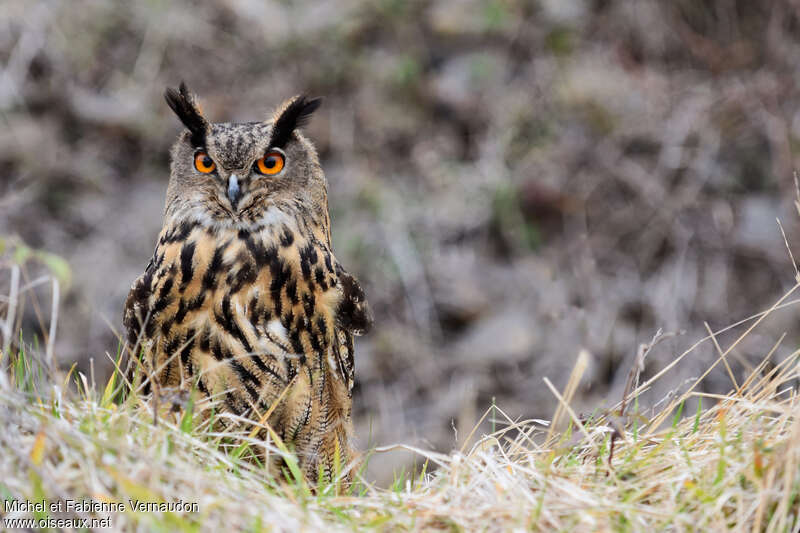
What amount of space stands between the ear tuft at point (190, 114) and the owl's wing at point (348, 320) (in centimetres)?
70

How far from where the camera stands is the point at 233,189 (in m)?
2.78

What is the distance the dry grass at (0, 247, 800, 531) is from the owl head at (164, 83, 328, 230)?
1027 mm

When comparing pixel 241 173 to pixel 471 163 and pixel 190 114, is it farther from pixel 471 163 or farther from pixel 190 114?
pixel 471 163

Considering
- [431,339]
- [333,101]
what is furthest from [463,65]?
[431,339]

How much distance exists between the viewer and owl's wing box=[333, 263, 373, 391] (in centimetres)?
288

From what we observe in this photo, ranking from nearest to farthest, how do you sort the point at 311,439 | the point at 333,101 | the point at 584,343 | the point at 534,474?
the point at 534,474
the point at 311,439
the point at 584,343
the point at 333,101

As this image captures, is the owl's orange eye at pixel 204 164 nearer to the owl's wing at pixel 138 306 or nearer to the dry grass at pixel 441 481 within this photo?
the owl's wing at pixel 138 306

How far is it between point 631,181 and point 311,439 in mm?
3245

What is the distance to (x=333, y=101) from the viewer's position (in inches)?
221

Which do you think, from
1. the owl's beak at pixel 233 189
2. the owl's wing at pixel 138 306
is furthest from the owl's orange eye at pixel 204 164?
the owl's wing at pixel 138 306

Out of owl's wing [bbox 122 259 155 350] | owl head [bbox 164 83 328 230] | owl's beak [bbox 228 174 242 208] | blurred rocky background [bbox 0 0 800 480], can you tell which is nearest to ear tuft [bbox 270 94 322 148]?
owl head [bbox 164 83 328 230]

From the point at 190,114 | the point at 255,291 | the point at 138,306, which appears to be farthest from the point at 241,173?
the point at 138,306

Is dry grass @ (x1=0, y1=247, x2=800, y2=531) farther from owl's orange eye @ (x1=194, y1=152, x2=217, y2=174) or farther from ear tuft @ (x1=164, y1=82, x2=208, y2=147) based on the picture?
ear tuft @ (x1=164, y1=82, x2=208, y2=147)

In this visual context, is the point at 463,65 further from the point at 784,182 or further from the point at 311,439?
the point at 311,439
